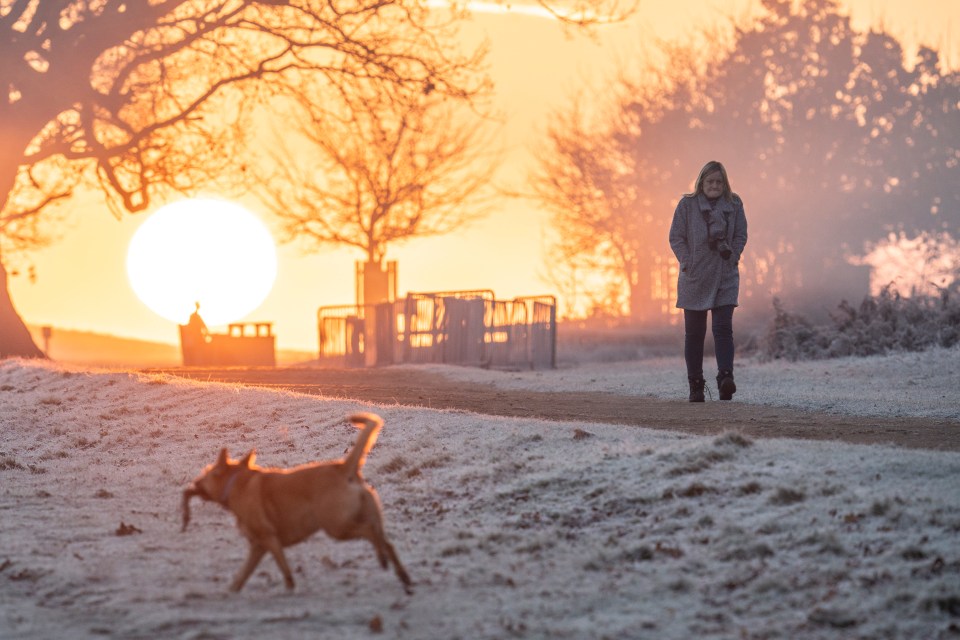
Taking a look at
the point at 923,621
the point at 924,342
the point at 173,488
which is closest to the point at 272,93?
the point at 924,342

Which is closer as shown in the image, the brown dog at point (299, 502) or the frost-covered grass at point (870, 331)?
the brown dog at point (299, 502)

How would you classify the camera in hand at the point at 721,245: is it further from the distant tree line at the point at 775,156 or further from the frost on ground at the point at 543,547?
the distant tree line at the point at 775,156

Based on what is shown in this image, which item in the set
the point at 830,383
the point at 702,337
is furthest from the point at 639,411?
the point at 830,383

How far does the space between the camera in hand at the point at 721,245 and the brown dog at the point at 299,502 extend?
23.9ft

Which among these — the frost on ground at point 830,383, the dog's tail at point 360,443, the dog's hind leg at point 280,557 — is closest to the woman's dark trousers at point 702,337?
the frost on ground at point 830,383

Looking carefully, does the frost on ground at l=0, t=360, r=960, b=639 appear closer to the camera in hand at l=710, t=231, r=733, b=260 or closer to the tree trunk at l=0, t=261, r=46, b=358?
the camera in hand at l=710, t=231, r=733, b=260

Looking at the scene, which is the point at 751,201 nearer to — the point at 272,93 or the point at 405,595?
the point at 272,93

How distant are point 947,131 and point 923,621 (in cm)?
4011

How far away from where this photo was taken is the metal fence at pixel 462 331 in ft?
92.7

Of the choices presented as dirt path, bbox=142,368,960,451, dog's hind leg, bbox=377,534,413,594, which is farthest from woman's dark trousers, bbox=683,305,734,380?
dog's hind leg, bbox=377,534,413,594

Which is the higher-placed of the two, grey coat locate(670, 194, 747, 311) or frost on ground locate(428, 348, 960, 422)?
→ grey coat locate(670, 194, 747, 311)

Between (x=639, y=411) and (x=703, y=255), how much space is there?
1656 mm

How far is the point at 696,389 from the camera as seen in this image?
14.7 m

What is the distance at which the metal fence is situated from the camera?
2827cm
